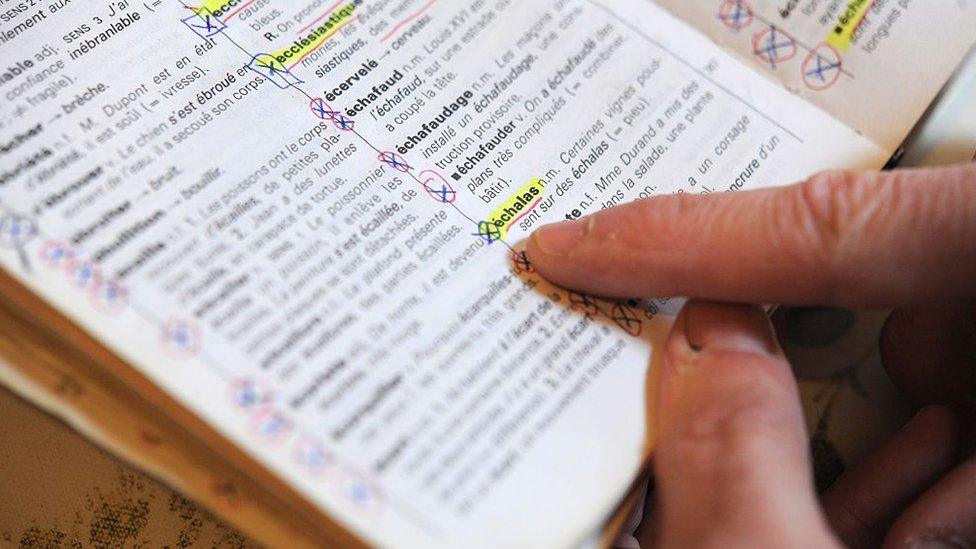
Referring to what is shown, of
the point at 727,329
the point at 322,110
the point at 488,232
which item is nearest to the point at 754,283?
the point at 727,329

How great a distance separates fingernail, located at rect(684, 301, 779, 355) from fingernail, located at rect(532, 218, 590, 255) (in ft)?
0.20

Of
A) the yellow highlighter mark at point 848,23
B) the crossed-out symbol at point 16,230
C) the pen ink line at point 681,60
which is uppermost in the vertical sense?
the yellow highlighter mark at point 848,23

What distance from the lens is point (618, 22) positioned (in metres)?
0.47

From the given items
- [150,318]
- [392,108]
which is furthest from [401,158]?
[150,318]

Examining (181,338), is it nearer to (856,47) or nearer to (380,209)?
(380,209)

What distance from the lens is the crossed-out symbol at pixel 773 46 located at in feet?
1.58

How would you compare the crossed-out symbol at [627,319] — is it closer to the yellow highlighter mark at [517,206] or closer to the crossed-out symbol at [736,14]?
the yellow highlighter mark at [517,206]

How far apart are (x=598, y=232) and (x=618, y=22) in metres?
0.17

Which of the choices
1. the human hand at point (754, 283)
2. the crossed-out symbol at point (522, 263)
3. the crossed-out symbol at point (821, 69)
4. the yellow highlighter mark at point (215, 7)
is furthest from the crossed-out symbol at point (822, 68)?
the yellow highlighter mark at point (215, 7)

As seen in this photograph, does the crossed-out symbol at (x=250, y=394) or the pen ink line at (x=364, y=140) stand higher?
the pen ink line at (x=364, y=140)

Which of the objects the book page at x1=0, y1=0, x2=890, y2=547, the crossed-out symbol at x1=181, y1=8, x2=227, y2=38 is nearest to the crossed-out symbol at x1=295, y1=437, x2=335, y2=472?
the book page at x1=0, y1=0, x2=890, y2=547

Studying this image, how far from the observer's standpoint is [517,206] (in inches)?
15.5

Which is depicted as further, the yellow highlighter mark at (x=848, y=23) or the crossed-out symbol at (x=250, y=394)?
the yellow highlighter mark at (x=848, y=23)

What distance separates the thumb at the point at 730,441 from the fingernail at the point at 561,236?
0.06 meters
